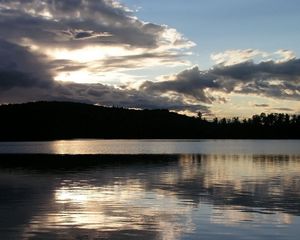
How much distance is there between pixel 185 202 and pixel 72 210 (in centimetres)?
712

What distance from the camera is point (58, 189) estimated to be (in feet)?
132

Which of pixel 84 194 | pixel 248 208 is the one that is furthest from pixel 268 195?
pixel 84 194

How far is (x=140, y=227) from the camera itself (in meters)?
23.5

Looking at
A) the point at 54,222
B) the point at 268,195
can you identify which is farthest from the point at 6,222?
the point at 268,195

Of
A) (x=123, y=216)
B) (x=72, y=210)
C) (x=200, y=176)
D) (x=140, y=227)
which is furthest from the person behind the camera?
(x=200, y=176)

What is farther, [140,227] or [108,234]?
[140,227]

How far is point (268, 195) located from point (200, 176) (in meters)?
16.9

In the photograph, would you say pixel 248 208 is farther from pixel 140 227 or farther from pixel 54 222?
pixel 54 222

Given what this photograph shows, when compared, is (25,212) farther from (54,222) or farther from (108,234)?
(108,234)

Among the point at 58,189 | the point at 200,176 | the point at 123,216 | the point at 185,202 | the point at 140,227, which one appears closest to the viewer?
the point at 140,227

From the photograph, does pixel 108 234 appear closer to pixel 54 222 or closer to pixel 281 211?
pixel 54 222

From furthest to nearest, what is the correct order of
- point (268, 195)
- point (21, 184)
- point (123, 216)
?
point (21, 184) → point (268, 195) → point (123, 216)

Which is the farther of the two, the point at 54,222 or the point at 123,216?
the point at 123,216

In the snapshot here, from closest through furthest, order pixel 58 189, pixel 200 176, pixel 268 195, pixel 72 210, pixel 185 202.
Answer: pixel 72 210 → pixel 185 202 → pixel 268 195 → pixel 58 189 → pixel 200 176
